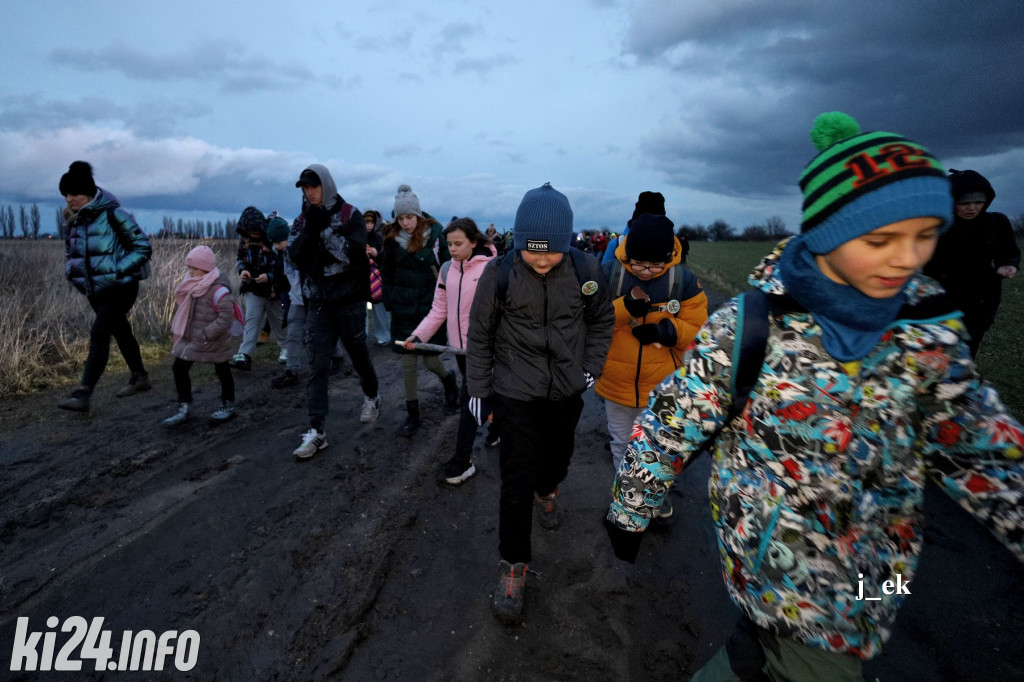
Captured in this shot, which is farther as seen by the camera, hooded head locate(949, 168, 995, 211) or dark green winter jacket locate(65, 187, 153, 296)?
dark green winter jacket locate(65, 187, 153, 296)

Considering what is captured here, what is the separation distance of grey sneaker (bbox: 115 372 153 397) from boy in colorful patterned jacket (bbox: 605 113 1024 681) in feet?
21.9

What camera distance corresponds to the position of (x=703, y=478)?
14.1 feet

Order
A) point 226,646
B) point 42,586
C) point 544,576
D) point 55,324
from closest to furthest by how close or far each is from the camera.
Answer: point 226,646, point 42,586, point 544,576, point 55,324

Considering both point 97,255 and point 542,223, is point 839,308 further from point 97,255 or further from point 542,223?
point 97,255

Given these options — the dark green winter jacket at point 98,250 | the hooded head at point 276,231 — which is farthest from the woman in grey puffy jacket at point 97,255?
the hooded head at point 276,231

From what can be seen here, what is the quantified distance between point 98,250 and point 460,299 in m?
4.08

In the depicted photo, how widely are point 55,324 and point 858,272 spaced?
422 inches

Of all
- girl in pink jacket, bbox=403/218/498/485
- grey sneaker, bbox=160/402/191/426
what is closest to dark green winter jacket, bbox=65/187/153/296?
Result: grey sneaker, bbox=160/402/191/426

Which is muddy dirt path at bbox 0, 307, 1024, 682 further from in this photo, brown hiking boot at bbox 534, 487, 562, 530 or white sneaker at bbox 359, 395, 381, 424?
white sneaker at bbox 359, 395, 381, 424

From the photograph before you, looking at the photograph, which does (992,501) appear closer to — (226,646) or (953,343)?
(953,343)

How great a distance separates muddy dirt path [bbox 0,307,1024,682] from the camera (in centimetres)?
246

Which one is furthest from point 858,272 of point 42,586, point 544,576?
point 42,586

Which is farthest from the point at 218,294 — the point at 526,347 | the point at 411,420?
the point at 526,347

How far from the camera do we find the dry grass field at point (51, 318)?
6348mm
